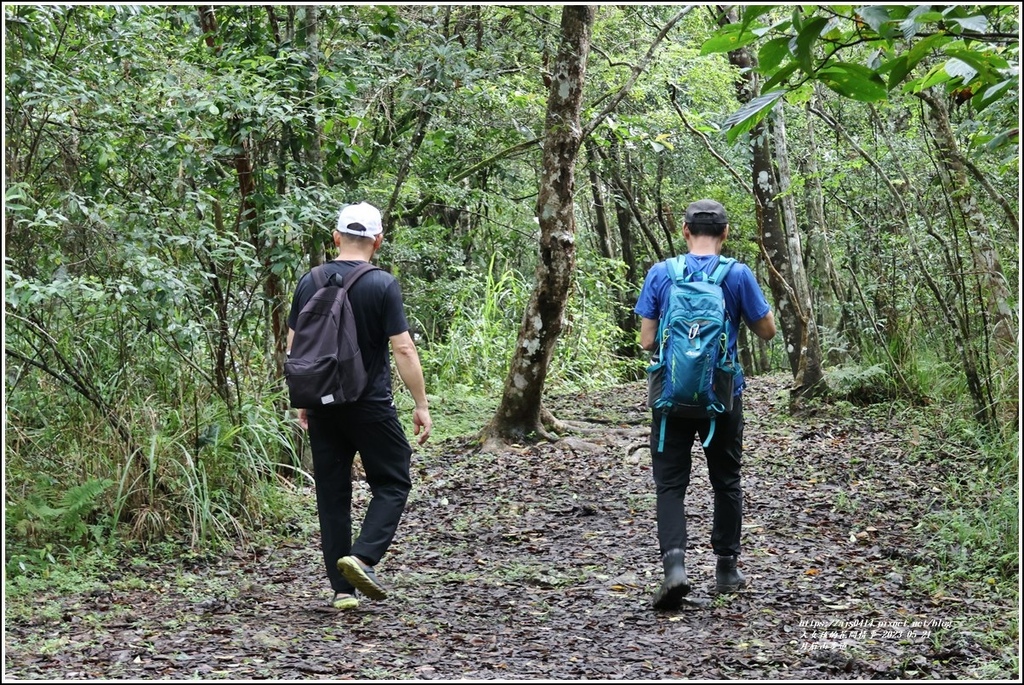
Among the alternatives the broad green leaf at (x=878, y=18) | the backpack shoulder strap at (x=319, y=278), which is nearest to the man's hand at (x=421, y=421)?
the backpack shoulder strap at (x=319, y=278)

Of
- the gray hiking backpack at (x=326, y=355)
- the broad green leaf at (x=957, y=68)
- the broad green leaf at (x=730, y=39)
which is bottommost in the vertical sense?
the gray hiking backpack at (x=326, y=355)

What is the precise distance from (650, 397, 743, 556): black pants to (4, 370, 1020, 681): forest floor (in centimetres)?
36

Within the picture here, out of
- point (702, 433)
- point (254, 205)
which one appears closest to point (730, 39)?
point (702, 433)

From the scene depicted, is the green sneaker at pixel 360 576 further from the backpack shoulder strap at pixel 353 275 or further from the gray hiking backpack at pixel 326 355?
the backpack shoulder strap at pixel 353 275

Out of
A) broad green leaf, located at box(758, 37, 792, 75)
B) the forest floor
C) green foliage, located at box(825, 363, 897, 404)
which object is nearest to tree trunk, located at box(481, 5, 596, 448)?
the forest floor

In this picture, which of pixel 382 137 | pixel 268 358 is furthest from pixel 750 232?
pixel 268 358

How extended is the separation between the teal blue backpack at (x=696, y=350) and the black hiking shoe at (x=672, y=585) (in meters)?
0.65

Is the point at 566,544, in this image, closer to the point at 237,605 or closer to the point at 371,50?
the point at 237,605

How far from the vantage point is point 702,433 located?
16.0 feet

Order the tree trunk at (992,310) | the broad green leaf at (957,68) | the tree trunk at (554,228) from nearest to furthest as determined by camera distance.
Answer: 1. the broad green leaf at (957,68)
2. the tree trunk at (992,310)
3. the tree trunk at (554,228)

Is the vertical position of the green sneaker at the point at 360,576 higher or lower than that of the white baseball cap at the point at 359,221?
lower

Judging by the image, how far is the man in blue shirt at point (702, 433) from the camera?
4.75 m

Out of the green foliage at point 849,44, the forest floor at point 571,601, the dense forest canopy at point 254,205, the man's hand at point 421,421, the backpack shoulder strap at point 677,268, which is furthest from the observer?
the dense forest canopy at point 254,205

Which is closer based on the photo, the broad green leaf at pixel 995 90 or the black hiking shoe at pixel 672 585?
the broad green leaf at pixel 995 90
